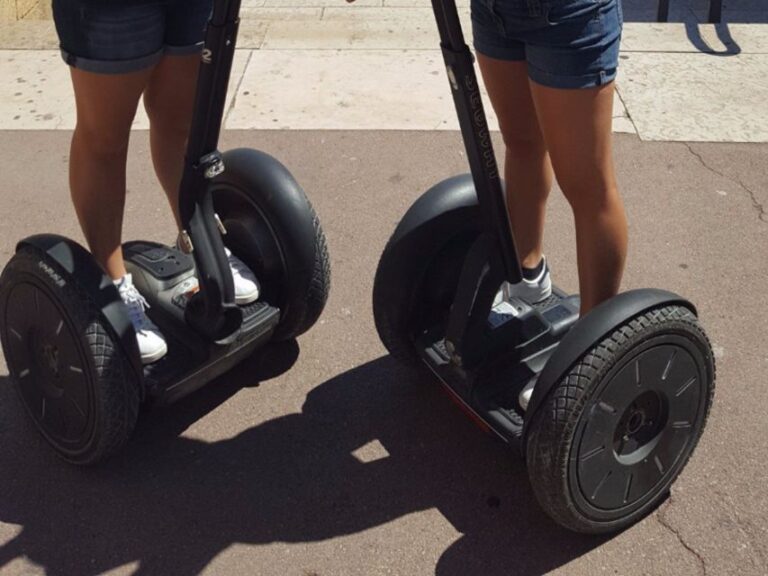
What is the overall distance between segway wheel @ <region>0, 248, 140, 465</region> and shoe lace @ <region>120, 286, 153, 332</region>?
10.1 inches

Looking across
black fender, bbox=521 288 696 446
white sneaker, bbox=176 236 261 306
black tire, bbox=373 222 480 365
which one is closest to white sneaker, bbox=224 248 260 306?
white sneaker, bbox=176 236 261 306

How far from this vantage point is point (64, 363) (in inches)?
103

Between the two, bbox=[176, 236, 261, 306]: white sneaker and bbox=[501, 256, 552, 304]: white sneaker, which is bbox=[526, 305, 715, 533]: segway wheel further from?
bbox=[176, 236, 261, 306]: white sneaker

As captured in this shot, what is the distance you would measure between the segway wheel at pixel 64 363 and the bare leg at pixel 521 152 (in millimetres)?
1191

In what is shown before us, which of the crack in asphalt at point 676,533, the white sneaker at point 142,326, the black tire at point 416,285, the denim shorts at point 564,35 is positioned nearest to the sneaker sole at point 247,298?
the white sneaker at point 142,326

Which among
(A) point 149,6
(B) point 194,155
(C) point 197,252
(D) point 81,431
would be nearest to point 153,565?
(D) point 81,431

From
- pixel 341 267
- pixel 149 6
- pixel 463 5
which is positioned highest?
pixel 149 6

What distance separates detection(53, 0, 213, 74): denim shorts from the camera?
2.40 metres

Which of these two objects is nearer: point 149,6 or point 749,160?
point 149,6

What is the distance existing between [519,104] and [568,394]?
0.81 m

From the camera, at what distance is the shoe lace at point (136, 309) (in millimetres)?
2824

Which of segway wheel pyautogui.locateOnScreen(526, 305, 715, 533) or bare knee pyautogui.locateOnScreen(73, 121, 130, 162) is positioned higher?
bare knee pyautogui.locateOnScreen(73, 121, 130, 162)

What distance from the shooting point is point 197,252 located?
269 centimetres

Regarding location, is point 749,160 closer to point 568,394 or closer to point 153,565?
point 568,394
